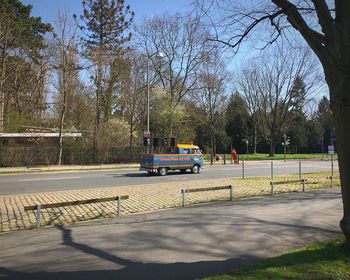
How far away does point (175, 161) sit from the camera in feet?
88.6

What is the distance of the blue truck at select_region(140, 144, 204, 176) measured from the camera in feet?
85.0

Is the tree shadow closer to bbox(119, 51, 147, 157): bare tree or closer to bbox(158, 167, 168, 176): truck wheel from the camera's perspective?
bbox(158, 167, 168, 176): truck wheel

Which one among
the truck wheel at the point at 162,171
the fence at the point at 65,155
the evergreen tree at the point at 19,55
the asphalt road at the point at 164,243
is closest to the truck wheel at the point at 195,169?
the truck wheel at the point at 162,171

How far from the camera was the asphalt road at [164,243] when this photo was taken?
6.23m

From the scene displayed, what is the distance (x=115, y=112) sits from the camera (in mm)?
50188

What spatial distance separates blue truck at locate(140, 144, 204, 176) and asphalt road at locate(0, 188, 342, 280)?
13948 millimetres

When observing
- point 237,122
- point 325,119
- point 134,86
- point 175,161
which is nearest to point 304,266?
point 175,161

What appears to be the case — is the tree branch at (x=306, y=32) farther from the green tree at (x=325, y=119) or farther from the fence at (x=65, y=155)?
the green tree at (x=325, y=119)

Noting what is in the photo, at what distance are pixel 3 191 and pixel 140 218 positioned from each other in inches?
352

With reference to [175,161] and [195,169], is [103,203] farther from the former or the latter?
[195,169]

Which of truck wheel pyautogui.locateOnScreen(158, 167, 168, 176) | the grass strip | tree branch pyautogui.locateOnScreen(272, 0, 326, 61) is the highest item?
tree branch pyautogui.locateOnScreen(272, 0, 326, 61)

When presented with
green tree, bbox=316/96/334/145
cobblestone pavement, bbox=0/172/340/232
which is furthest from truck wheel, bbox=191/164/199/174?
green tree, bbox=316/96/334/145

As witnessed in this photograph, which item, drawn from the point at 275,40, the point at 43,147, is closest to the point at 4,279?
the point at 275,40

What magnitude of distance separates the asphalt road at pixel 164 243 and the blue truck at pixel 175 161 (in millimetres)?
13948
